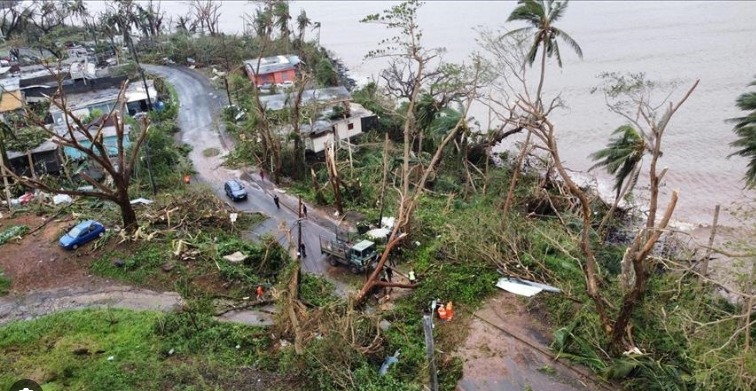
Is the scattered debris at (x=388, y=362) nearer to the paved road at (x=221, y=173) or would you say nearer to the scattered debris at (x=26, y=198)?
the paved road at (x=221, y=173)

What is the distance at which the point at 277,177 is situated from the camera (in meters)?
30.0

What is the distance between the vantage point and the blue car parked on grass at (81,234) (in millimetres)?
20938

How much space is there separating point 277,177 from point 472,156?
11.4 meters

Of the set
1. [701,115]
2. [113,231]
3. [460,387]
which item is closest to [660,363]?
[460,387]

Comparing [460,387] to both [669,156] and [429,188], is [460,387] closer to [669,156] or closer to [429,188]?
[429,188]

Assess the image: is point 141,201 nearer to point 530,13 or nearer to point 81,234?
point 81,234

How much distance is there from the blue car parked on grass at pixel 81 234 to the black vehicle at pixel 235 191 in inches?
269

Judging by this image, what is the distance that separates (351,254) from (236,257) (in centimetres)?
429

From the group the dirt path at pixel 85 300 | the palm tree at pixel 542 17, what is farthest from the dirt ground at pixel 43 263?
the palm tree at pixel 542 17

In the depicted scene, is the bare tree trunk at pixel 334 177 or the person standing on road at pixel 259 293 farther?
the bare tree trunk at pixel 334 177

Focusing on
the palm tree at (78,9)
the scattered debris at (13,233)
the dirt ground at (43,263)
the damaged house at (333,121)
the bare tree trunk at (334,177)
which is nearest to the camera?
the dirt ground at (43,263)

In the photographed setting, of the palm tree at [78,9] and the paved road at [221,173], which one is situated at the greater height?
the palm tree at [78,9]

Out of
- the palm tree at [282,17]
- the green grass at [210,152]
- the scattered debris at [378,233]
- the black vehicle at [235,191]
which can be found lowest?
the scattered debris at [378,233]

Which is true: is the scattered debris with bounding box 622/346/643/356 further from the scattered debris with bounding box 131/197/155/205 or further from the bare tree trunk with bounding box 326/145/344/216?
the scattered debris with bounding box 131/197/155/205
